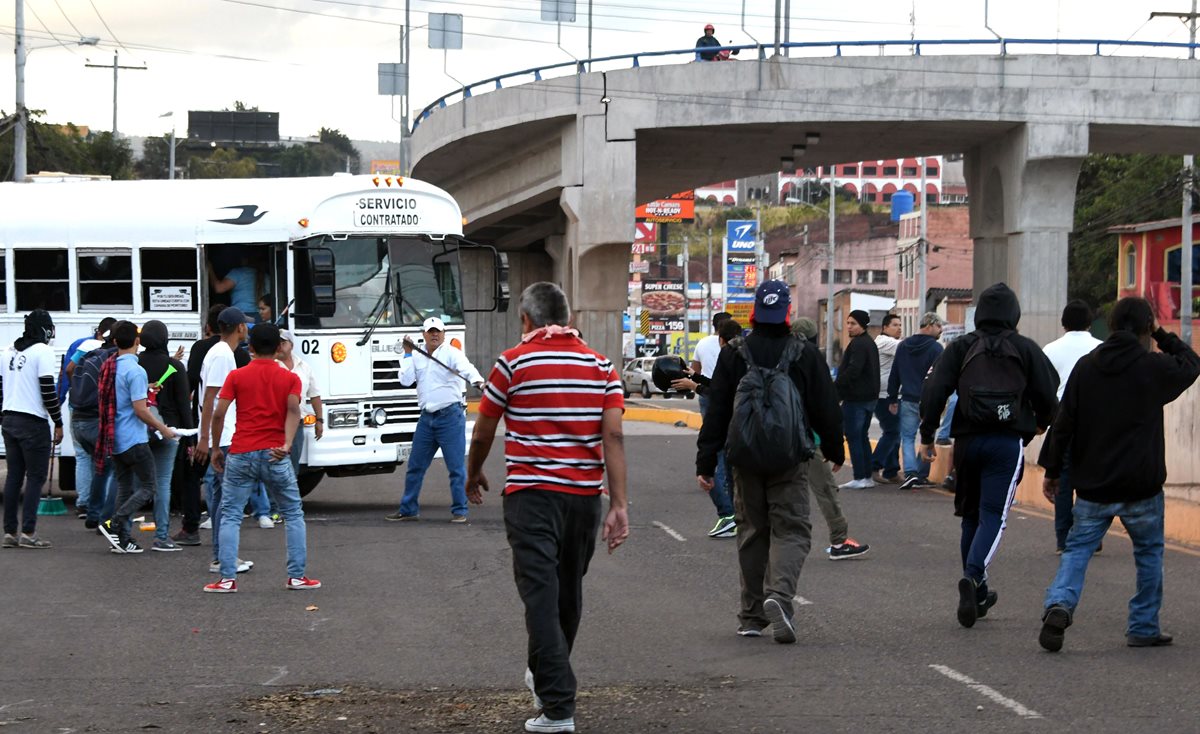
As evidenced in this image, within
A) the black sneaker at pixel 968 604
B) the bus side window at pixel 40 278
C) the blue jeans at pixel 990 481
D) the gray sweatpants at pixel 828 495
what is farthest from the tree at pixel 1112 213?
the black sneaker at pixel 968 604

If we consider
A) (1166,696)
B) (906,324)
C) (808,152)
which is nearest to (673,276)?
(906,324)

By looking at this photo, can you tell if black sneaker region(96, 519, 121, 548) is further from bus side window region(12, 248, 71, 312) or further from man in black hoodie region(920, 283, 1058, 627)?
man in black hoodie region(920, 283, 1058, 627)

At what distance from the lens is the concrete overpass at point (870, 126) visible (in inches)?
1346

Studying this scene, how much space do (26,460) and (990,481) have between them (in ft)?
26.6

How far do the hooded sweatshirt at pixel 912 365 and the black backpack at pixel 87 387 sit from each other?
8366 millimetres

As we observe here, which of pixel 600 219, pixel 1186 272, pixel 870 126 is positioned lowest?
pixel 1186 272

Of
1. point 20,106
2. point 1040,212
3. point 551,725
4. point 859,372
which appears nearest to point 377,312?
point 859,372

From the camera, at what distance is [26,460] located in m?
13.2

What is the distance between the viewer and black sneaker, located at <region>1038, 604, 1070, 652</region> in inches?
323

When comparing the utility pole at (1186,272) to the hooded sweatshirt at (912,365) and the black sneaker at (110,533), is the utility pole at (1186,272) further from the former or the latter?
the black sneaker at (110,533)

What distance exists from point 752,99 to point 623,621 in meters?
25.9

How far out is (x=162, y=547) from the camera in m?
13.1

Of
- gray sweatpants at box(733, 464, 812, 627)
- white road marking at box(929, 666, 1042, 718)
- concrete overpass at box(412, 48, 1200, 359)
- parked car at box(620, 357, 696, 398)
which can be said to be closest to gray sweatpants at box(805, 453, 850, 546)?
gray sweatpants at box(733, 464, 812, 627)

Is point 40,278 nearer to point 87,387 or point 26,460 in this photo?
point 87,387
